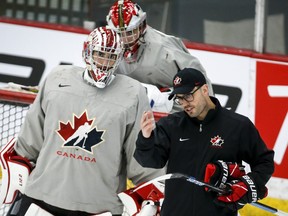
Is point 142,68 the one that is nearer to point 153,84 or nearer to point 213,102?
point 153,84

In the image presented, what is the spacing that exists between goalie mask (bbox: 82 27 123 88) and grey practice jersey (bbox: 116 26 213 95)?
0.65 m

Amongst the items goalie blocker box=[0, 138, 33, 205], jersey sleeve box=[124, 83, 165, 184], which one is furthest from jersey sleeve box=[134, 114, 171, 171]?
goalie blocker box=[0, 138, 33, 205]

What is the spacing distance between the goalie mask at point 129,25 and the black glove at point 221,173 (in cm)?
128

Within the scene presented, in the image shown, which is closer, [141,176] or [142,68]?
[141,176]

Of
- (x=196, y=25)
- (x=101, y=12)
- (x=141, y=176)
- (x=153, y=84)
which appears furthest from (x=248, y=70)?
(x=141, y=176)

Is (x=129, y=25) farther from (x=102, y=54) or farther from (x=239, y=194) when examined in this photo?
(x=239, y=194)

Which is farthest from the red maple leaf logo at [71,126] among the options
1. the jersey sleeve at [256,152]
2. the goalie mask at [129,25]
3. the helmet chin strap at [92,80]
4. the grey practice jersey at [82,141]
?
the goalie mask at [129,25]

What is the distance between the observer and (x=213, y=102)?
3719 mm

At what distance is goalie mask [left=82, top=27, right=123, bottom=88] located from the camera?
13.2 ft

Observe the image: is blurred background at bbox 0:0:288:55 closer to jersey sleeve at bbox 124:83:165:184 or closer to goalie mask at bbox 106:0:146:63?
goalie mask at bbox 106:0:146:63

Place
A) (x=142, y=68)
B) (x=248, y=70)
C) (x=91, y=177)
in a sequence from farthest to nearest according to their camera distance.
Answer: (x=248, y=70) < (x=142, y=68) < (x=91, y=177)

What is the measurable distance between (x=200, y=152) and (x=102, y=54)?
70 centimetres

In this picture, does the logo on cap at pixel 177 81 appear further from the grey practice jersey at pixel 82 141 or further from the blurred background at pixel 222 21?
the blurred background at pixel 222 21

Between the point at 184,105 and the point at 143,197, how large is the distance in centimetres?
59
